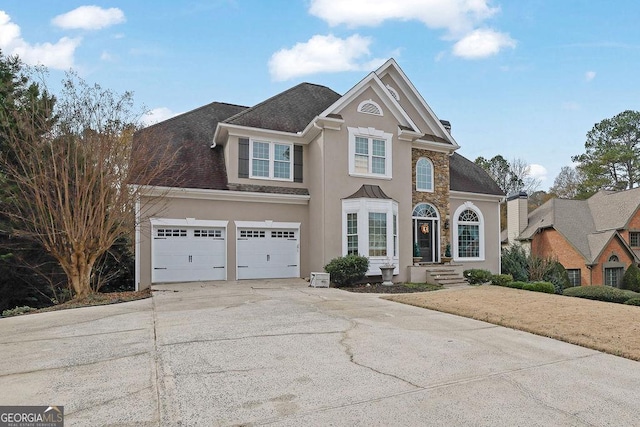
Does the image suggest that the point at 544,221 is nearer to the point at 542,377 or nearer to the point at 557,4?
the point at 557,4

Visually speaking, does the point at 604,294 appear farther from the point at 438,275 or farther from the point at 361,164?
the point at 361,164

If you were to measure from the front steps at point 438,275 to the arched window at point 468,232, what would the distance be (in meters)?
2.91

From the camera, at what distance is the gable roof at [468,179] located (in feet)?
65.2

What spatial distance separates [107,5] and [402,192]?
12.1 m

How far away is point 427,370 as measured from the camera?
4.79 metres

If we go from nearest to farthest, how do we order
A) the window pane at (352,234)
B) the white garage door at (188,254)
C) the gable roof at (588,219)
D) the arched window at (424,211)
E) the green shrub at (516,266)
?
the white garage door at (188,254), the window pane at (352,234), the arched window at (424,211), the green shrub at (516,266), the gable roof at (588,219)

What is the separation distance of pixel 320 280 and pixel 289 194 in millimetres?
4094

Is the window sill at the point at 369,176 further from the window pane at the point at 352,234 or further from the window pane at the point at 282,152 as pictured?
the window pane at the point at 282,152

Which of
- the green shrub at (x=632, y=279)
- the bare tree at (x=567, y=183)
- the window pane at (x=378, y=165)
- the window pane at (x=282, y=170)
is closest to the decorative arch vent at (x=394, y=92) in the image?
the window pane at (x=378, y=165)

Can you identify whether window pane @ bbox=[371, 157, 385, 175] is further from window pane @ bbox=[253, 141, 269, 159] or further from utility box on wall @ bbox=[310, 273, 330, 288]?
utility box on wall @ bbox=[310, 273, 330, 288]

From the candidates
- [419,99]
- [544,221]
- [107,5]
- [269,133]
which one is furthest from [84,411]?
[544,221]

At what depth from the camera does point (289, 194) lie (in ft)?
52.5

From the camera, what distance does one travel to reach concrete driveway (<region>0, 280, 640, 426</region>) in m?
3.58

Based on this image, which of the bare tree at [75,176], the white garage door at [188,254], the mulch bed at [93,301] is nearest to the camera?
the mulch bed at [93,301]
